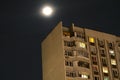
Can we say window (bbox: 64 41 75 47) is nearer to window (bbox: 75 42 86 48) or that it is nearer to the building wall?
window (bbox: 75 42 86 48)

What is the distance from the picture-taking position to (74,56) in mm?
102500

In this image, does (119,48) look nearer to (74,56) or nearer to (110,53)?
(110,53)

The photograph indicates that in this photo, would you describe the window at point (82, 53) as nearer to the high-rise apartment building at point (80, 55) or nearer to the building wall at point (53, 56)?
the high-rise apartment building at point (80, 55)

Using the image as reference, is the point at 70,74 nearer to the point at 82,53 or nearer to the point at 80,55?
the point at 80,55

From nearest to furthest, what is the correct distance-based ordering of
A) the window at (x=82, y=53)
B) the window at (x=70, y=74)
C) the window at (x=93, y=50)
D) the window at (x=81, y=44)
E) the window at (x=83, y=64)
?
the window at (x=70, y=74) < the window at (x=83, y=64) < the window at (x=82, y=53) < the window at (x=81, y=44) < the window at (x=93, y=50)

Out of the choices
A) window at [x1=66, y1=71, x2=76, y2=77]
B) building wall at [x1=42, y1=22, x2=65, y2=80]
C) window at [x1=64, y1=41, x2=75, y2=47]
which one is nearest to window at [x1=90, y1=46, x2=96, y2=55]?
window at [x1=64, y1=41, x2=75, y2=47]

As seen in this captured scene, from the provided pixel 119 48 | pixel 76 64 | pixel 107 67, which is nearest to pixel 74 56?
pixel 76 64

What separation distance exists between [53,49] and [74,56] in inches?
318

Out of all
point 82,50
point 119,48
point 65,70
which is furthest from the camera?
point 119,48

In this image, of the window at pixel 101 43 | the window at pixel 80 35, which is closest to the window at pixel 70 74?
the window at pixel 80 35

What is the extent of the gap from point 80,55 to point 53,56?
8.30 meters

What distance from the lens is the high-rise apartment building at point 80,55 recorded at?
100812mm

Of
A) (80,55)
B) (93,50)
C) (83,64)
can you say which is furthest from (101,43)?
(83,64)

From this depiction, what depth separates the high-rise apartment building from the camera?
101 m
